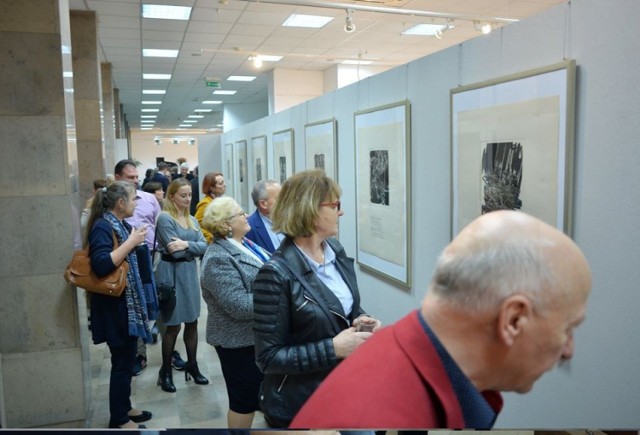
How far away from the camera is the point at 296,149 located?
2.21 metres

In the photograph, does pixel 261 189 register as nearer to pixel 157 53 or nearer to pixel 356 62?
pixel 157 53

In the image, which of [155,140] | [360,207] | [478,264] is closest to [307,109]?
[360,207]

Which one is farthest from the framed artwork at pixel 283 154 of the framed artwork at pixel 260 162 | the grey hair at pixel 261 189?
the framed artwork at pixel 260 162

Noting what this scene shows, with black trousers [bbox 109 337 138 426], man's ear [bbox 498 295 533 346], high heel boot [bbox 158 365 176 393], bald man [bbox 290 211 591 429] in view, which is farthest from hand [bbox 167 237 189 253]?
man's ear [bbox 498 295 533 346]

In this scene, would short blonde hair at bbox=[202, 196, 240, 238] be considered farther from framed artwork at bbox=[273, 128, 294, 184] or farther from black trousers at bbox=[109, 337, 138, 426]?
black trousers at bbox=[109, 337, 138, 426]

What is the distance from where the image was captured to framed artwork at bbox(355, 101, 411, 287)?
5.30 feet

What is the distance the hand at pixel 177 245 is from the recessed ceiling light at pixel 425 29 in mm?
5246

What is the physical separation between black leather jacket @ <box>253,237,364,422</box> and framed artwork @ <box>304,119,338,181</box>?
Answer: 2.75 feet

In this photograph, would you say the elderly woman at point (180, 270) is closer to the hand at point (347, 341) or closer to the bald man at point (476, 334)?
the hand at point (347, 341)

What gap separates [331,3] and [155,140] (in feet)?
81.0

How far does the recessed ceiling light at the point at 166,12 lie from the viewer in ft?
18.6

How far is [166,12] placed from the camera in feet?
19.1

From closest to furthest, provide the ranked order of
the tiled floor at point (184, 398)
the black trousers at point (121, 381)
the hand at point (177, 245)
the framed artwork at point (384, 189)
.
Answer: the tiled floor at point (184, 398), the black trousers at point (121, 381), the framed artwork at point (384, 189), the hand at point (177, 245)

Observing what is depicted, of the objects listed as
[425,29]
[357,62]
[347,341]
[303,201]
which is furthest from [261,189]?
[357,62]
